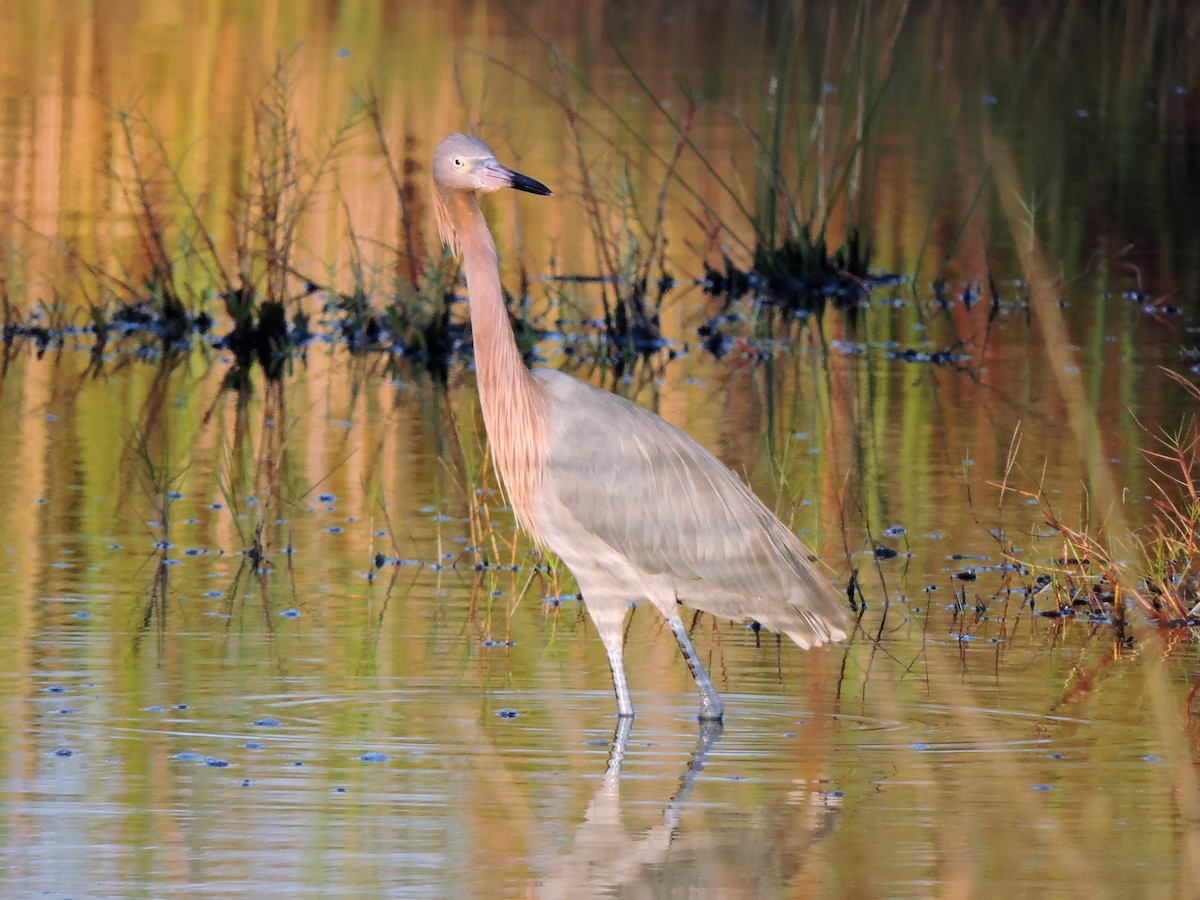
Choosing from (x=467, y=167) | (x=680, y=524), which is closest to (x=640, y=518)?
(x=680, y=524)

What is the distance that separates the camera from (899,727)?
23.4 feet

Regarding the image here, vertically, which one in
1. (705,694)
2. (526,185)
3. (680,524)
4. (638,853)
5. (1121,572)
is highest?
(526,185)

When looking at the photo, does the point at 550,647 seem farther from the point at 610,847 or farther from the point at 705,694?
the point at 610,847

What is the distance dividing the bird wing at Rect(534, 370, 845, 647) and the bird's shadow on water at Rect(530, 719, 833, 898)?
1.02 m

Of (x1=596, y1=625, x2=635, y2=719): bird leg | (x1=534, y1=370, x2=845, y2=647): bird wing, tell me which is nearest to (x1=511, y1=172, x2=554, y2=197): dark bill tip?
(x1=534, y1=370, x2=845, y2=647): bird wing

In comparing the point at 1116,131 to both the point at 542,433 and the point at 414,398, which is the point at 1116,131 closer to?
the point at 414,398

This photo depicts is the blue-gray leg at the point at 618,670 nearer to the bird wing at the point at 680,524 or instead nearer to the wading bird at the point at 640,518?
the wading bird at the point at 640,518

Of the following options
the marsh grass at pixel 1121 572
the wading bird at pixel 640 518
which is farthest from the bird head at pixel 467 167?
the marsh grass at pixel 1121 572

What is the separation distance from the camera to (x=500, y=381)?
7.67 m

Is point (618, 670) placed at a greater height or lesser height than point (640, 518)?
lesser

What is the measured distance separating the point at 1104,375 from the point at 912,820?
7.64 m

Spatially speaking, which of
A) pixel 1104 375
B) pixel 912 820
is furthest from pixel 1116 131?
pixel 912 820

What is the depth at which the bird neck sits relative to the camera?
24.8ft

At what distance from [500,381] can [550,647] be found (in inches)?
35.9
